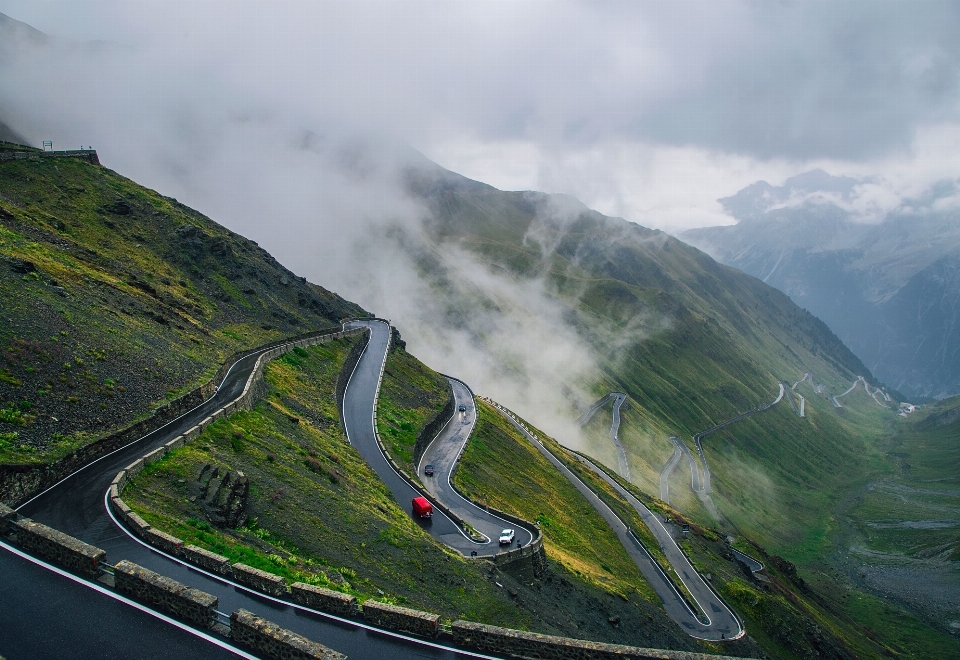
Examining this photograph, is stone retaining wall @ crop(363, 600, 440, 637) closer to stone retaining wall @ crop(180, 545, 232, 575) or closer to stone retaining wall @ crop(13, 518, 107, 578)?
stone retaining wall @ crop(180, 545, 232, 575)

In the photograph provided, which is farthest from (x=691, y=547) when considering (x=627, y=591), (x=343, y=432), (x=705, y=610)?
(x=343, y=432)

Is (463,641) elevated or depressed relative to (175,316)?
depressed

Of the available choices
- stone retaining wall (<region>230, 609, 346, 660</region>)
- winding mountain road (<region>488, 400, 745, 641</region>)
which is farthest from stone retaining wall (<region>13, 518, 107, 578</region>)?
winding mountain road (<region>488, 400, 745, 641</region>)

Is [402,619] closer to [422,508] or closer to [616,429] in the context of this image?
[422,508]

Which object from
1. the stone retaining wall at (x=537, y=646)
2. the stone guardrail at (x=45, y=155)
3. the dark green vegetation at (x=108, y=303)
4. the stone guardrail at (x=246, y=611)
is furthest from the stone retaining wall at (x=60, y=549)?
the stone guardrail at (x=45, y=155)

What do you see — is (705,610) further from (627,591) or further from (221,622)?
(221,622)
